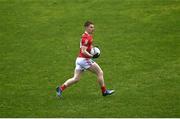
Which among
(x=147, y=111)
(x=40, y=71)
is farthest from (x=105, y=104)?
(x=40, y=71)

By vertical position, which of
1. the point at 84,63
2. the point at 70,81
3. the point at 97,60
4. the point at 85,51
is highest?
the point at 85,51

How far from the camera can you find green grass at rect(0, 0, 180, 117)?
1538 cm

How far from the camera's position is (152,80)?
17625 millimetres

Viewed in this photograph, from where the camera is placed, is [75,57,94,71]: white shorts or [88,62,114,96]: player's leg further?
[88,62,114,96]: player's leg

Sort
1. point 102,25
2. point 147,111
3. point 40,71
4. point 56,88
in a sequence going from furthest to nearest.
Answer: point 102,25
point 40,71
point 56,88
point 147,111

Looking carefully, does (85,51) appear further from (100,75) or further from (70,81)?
(70,81)

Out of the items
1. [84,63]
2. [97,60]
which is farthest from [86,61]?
[97,60]

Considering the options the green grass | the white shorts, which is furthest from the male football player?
the green grass

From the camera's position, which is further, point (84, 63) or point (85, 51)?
point (84, 63)

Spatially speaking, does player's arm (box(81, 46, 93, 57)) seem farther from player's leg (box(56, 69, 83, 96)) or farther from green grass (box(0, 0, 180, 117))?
green grass (box(0, 0, 180, 117))

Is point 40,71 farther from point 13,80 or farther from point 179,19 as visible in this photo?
point 179,19

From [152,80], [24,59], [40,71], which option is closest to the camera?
[152,80]

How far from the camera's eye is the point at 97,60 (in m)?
20.1

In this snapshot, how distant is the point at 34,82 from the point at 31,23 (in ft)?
23.2
